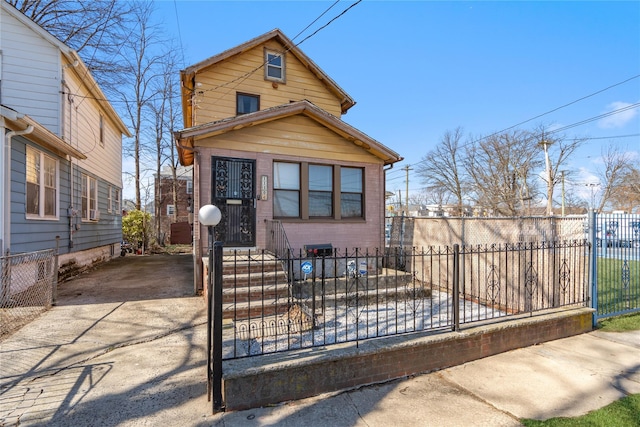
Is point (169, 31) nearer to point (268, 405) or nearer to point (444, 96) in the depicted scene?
point (444, 96)

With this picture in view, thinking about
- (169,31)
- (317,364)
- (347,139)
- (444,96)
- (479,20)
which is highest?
(169,31)

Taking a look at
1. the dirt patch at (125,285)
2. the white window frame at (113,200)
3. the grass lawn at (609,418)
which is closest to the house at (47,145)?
the dirt patch at (125,285)

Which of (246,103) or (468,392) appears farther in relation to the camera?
(246,103)

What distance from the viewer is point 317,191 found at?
8.52 meters

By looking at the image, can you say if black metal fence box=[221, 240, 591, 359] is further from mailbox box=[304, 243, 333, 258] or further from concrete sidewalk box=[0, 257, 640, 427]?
mailbox box=[304, 243, 333, 258]

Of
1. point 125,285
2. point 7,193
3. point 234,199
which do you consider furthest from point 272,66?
point 125,285

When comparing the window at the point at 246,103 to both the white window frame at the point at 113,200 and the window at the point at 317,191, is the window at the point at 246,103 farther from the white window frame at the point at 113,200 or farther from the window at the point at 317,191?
the white window frame at the point at 113,200

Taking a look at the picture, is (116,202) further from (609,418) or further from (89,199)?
(609,418)

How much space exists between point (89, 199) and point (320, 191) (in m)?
8.73

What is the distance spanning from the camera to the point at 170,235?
24.0 metres

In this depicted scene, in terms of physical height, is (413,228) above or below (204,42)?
below

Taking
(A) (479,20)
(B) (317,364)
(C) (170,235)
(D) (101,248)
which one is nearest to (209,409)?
(B) (317,364)

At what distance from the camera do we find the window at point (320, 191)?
8.46 meters

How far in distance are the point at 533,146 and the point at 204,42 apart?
28893 millimetres
